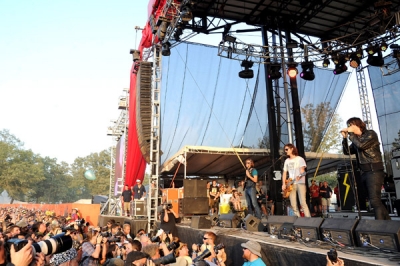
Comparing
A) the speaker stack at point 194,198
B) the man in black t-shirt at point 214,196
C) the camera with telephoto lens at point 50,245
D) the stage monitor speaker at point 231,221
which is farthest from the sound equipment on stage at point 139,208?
the camera with telephoto lens at point 50,245

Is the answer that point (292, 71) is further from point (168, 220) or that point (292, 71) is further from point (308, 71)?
point (168, 220)

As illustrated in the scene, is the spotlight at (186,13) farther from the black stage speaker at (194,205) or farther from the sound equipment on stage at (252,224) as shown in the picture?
the sound equipment on stage at (252,224)

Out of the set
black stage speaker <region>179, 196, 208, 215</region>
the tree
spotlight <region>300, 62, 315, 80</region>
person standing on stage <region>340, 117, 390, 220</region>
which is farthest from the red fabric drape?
person standing on stage <region>340, 117, 390, 220</region>

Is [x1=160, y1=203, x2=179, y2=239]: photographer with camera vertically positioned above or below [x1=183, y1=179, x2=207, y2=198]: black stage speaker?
below

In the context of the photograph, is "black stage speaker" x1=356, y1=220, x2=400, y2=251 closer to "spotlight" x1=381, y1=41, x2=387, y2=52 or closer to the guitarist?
the guitarist

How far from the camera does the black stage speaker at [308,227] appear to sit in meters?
3.66

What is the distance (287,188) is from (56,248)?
13.1 ft

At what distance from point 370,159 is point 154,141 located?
6.91 metres

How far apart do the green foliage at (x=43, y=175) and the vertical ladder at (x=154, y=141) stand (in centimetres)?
4667

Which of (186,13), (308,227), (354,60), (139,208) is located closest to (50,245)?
(308,227)

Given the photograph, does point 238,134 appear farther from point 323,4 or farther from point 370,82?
point 370,82

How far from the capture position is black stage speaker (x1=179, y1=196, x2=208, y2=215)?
25.7 ft

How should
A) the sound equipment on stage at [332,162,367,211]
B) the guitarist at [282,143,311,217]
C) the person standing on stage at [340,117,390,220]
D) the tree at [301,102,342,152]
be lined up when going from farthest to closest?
1. the tree at [301,102,342,152]
2. the sound equipment on stage at [332,162,367,211]
3. the guitarist at [282,143,311,217]
4. the person standing on stage at [340,117,390,220]

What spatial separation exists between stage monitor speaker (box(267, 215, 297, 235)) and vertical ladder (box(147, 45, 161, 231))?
4565 millimetres
